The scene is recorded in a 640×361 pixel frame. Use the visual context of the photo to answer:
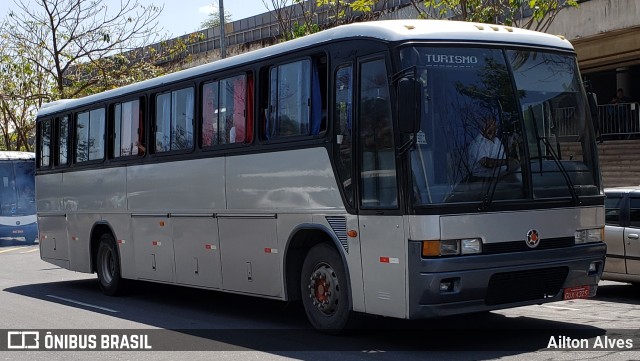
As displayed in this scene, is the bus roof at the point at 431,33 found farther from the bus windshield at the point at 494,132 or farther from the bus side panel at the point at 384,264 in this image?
the bus side panel at the point at 384,264

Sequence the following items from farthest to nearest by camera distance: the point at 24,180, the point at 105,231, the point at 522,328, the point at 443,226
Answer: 1. the point at 24,180
2. the point at 105,231
3. the point at 522,328
4. the point at 443,226

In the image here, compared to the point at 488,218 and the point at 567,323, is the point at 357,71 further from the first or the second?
the point at 567,323

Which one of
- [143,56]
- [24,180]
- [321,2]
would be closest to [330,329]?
[321,2]

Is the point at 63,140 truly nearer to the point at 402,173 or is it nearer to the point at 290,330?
the point at 290,330

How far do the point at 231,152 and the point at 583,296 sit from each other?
4.82 meters

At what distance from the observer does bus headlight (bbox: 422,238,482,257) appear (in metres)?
9.24

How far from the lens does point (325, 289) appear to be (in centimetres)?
1079

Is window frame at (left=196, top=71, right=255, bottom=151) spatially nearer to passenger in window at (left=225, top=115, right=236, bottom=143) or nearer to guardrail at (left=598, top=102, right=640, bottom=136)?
passenger in window at (left=225, top=115, right=236, bottom=143)

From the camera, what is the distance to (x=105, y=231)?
55.1 ft

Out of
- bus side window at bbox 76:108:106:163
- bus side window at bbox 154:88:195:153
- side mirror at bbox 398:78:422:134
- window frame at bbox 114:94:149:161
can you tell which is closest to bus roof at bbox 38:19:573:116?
side mirror at bbox 398:78:422:134

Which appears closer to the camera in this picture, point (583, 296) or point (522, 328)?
point (583, 296)

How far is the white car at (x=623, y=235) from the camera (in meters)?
13.4

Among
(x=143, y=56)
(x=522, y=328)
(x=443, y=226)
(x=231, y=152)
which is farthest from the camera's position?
(x=143, y=56)

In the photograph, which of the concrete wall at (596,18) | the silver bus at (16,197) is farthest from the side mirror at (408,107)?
the silver bus at (16,197)
